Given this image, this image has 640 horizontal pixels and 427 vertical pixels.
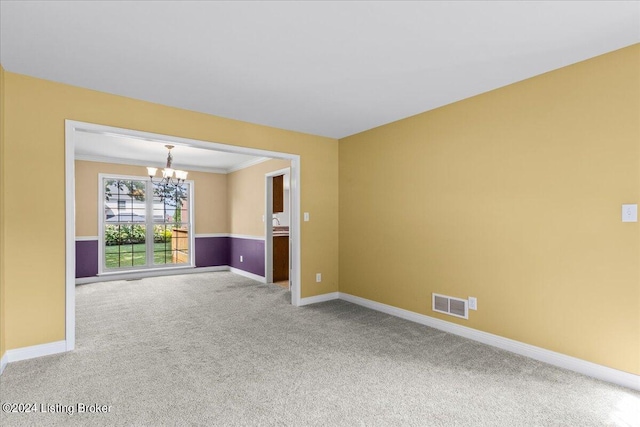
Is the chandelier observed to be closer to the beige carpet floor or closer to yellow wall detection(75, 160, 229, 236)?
yellow wall detection(75, 160, 229, 236)

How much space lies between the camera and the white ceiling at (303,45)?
1955 millimetres

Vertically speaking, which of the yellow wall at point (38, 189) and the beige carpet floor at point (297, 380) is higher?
the yellow wall at point (38, 189)

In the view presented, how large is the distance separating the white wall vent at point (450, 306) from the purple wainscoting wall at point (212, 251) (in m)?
5.51

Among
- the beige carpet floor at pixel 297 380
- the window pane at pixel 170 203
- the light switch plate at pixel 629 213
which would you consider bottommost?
the beige carpet floor at pixel 297 380

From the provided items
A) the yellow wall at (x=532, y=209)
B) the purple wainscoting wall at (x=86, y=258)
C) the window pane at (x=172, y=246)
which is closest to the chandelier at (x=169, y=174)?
the window pane at (x=172, y=246)

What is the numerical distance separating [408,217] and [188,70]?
9.14ft

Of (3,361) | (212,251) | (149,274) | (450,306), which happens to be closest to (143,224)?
(149,274)

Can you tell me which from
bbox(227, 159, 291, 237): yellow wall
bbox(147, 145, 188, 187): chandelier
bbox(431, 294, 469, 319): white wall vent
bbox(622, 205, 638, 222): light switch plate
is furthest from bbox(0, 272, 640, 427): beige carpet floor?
bbox(227, 159, 291, 237): yellow wall

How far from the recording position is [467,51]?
7.95 feet

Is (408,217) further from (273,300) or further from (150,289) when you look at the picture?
(150,289)

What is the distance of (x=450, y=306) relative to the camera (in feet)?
11.3

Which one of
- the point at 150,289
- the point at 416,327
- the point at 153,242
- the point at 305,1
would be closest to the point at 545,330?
the point at 416,327

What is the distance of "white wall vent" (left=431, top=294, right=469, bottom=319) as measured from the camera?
3.32 metres

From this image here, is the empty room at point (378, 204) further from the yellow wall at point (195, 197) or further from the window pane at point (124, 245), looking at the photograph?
the yellow wall at point (195, 197)
